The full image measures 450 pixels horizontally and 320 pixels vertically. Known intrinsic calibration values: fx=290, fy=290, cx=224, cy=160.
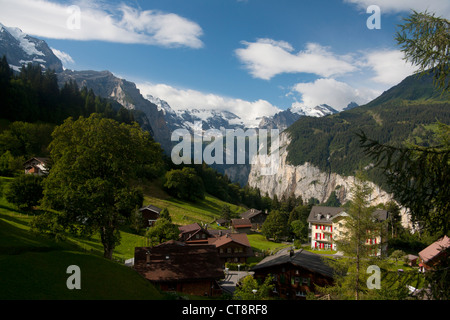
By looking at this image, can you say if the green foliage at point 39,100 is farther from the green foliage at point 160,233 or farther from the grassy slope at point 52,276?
the grassy slope at point 52,276

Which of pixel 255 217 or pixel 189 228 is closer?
pixel 189 228

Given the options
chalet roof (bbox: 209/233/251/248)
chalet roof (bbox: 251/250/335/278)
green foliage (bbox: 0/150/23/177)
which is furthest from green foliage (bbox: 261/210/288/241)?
green foliage (bbox: 0/150/23/177)

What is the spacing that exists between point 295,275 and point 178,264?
48.0 ft

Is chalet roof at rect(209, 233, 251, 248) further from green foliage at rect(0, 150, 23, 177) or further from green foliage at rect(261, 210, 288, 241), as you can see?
green foliage at rect(0, 150, 23, 177)

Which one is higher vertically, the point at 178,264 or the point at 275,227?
the point at 178,264

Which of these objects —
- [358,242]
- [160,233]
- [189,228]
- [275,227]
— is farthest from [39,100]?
[358,242]

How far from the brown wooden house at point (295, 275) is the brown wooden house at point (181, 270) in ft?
27.0

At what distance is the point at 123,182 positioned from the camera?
914 inches

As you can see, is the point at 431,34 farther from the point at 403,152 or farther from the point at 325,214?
the point at 325,214

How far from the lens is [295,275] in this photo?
35.6 metres

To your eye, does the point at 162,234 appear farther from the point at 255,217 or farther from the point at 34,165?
the point at 255,217

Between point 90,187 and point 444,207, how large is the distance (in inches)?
791

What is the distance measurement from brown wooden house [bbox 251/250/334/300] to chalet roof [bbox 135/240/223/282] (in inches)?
323
